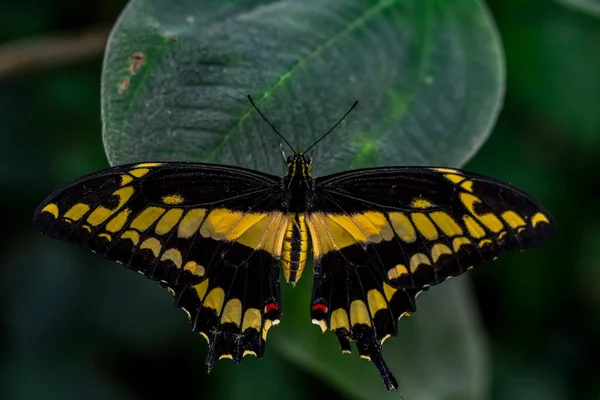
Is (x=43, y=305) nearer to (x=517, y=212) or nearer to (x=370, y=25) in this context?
(x=370, y=25)

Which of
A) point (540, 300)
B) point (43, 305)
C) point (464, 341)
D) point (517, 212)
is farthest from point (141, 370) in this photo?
point (517, 212)

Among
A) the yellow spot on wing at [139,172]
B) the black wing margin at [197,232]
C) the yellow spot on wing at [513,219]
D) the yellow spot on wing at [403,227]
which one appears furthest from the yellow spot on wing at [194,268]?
the yellow spot on wing at [513,219]

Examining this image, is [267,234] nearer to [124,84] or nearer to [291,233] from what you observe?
[291,233]

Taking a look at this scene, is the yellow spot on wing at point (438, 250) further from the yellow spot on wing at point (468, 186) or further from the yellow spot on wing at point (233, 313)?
the yellow spot on wing at point (233, 313)

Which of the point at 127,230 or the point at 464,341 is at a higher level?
the point at 127,230

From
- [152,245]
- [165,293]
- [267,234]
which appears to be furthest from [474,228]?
[165,293]

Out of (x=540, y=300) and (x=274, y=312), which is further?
(x=540, y=300)

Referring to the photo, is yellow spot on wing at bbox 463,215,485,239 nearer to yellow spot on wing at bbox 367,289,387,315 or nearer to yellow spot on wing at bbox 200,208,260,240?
yellow spot on wing at bbox 367,289,387,315
